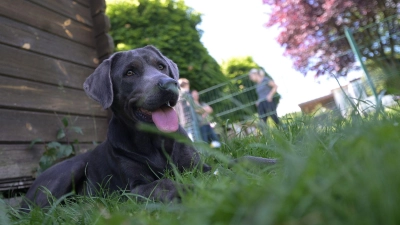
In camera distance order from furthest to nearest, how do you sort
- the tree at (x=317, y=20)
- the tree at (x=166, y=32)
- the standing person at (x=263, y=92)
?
the tree at (x=166, y=32), the tree at (x=317, y=20), the standing person at (x=263, y=92)

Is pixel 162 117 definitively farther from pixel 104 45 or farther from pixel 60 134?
pixel 104 45

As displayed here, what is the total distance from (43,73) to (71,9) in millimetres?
1276

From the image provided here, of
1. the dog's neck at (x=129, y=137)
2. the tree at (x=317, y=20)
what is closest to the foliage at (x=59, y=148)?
the dog's neck at (x=129, y=137)

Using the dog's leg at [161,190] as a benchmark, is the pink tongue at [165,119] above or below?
above

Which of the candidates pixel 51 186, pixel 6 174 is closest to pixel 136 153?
pixel 51 186

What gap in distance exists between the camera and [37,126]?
167 inches

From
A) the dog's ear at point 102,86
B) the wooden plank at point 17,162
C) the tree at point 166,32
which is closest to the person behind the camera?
the dog's ear at point 102,86

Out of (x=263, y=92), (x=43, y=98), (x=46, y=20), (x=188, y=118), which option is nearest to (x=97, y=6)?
(x=46, y=20)

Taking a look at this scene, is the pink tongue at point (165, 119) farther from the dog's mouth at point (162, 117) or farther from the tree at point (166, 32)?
the tree at point (166, 32)

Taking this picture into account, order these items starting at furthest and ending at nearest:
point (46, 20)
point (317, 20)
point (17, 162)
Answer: point (317, 20) → point (46, 20) → point (17, 162)

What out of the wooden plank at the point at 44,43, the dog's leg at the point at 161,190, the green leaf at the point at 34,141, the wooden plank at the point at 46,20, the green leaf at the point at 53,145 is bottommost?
the dog's leg at the point at 161,190

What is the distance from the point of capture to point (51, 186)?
326 cm

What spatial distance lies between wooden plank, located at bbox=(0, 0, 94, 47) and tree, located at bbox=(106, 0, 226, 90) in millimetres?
9321

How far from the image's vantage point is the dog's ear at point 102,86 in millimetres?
3025
